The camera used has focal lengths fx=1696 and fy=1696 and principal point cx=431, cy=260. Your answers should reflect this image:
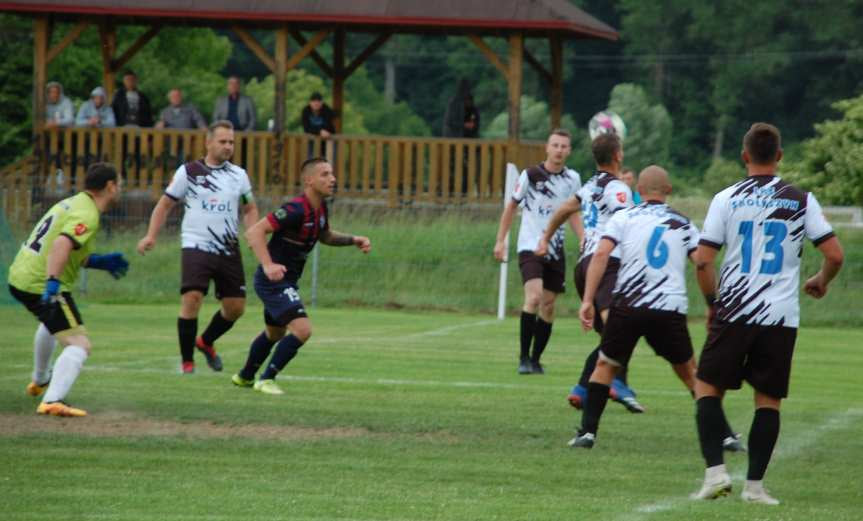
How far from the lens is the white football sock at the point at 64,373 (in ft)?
36.6

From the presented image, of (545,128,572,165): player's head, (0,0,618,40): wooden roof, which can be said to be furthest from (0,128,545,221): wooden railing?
(545,128,572,165): player's head

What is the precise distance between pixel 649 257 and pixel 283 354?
11.9 feet

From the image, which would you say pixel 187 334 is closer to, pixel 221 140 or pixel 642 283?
pixel 221 140

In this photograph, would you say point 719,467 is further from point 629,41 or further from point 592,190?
point 629,41

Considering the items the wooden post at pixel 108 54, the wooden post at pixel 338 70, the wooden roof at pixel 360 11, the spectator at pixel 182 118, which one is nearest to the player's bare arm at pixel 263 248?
the wooden roof at pixel 360 11

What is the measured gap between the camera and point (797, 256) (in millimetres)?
8516

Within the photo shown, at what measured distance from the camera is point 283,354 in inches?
494

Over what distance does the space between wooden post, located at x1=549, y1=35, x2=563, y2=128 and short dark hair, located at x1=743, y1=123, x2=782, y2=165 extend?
21.5 m

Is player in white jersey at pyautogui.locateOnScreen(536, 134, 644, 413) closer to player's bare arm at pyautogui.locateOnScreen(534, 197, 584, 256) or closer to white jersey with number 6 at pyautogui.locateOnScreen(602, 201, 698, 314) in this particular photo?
player's bare arm at pyautogui.locateOnScreen(534, 197, 584, 256)

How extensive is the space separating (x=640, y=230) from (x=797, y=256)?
156 cm

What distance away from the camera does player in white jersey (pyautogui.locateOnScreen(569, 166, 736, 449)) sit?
9906 millimetres

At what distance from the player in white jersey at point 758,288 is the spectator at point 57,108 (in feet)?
74.3

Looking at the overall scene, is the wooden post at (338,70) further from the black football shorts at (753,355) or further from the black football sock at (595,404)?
the black football shorts at (753,355)

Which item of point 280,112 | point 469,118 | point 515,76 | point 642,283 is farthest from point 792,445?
point 280,112
